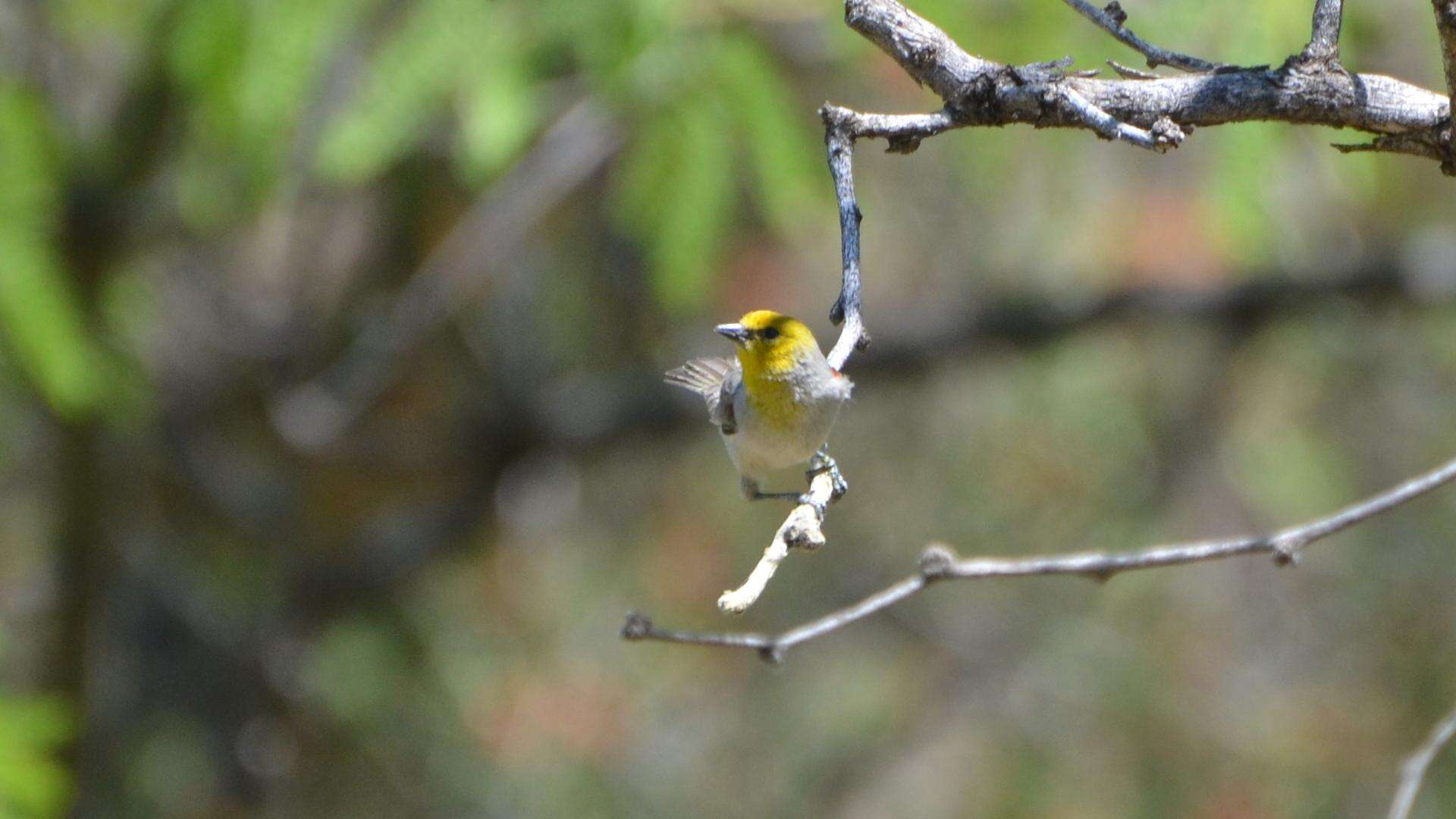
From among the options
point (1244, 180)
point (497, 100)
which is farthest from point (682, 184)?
point (1244, 180)

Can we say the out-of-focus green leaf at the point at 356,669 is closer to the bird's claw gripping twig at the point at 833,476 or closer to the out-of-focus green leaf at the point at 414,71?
the out-of-focus green leaf at the point at 414,71

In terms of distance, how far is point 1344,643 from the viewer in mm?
8508

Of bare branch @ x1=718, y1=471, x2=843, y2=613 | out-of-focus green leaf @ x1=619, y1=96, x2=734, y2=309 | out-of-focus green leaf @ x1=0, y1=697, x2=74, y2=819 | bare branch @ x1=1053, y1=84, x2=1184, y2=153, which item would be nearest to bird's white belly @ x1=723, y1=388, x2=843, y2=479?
bare branch @ x1=718, y1=471, x2=843, y2=613

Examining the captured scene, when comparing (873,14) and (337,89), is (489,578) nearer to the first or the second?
(337,89)

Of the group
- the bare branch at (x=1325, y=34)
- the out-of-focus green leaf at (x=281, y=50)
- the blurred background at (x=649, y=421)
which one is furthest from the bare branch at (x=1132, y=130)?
the out-of-focus green leaf at (x=281, y=50)

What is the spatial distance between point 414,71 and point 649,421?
257 centimetres

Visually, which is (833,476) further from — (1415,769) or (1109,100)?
(1415,769)

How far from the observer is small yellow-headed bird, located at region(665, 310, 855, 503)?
7.25ft

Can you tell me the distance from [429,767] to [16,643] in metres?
2.09

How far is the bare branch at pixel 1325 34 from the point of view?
1.46m

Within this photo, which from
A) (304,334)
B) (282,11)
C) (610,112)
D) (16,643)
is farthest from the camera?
(16,643)

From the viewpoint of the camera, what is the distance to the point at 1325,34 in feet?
4.82

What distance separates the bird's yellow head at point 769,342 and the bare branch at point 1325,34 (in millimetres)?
1001

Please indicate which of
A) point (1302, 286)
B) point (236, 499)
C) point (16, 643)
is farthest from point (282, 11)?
point (16, 643)
